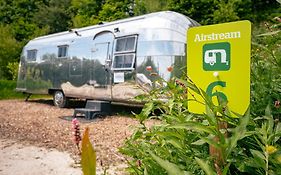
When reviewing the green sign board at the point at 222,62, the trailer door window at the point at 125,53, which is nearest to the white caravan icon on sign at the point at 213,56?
the green sign board at the point at 222,62

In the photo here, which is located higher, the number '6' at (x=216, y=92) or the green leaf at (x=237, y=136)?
the number '6' at (x=216, y=92)

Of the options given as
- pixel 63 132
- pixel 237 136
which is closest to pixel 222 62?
pixel 237 136

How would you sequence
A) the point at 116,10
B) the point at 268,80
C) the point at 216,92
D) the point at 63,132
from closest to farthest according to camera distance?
1. the point at 216,92
2. the point at 268,80
3. the point at 63,132
4. the point at 116,10

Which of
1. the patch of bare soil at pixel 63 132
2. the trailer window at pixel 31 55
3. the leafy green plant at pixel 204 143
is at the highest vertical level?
the trailer window at pixel 31 55

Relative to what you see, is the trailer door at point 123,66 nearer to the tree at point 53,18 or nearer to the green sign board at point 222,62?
the green sign board at point 222,62

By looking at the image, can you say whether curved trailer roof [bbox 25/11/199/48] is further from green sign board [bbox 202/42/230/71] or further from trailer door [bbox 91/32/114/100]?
green sign board [bbox 202/42/230/71]

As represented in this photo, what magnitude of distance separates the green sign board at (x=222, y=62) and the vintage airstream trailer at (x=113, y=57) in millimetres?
4443

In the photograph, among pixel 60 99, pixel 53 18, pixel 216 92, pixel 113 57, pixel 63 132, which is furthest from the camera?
pixel 53 18

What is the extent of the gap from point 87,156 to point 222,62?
100 centimetres

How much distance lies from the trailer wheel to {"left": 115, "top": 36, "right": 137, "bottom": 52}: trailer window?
333 cm

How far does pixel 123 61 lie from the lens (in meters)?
8.05

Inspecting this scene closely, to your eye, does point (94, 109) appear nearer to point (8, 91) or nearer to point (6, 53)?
point (8, 91)

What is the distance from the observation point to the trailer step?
8164 millimetres

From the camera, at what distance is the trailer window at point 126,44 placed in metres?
7.95
